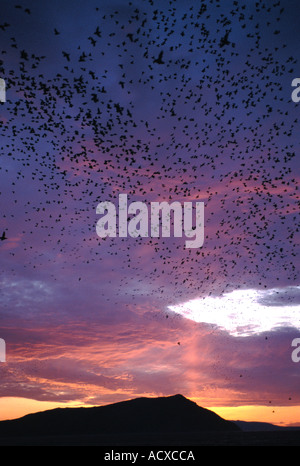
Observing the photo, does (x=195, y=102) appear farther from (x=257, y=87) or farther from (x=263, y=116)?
(x=263, y=116)

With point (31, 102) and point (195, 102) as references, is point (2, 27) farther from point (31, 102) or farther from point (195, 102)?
point (195, 102)

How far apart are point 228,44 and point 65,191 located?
13937 mm

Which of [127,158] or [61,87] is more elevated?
[61,87]

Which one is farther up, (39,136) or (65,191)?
(39,136)

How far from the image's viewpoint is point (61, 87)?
22922 mm

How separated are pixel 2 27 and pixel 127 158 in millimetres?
10527

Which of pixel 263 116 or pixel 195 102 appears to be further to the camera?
pixel 263 116

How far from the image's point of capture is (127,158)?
27.2 metres

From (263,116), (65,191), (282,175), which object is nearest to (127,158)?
(65,191)

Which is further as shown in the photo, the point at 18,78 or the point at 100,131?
the point at 100,131
